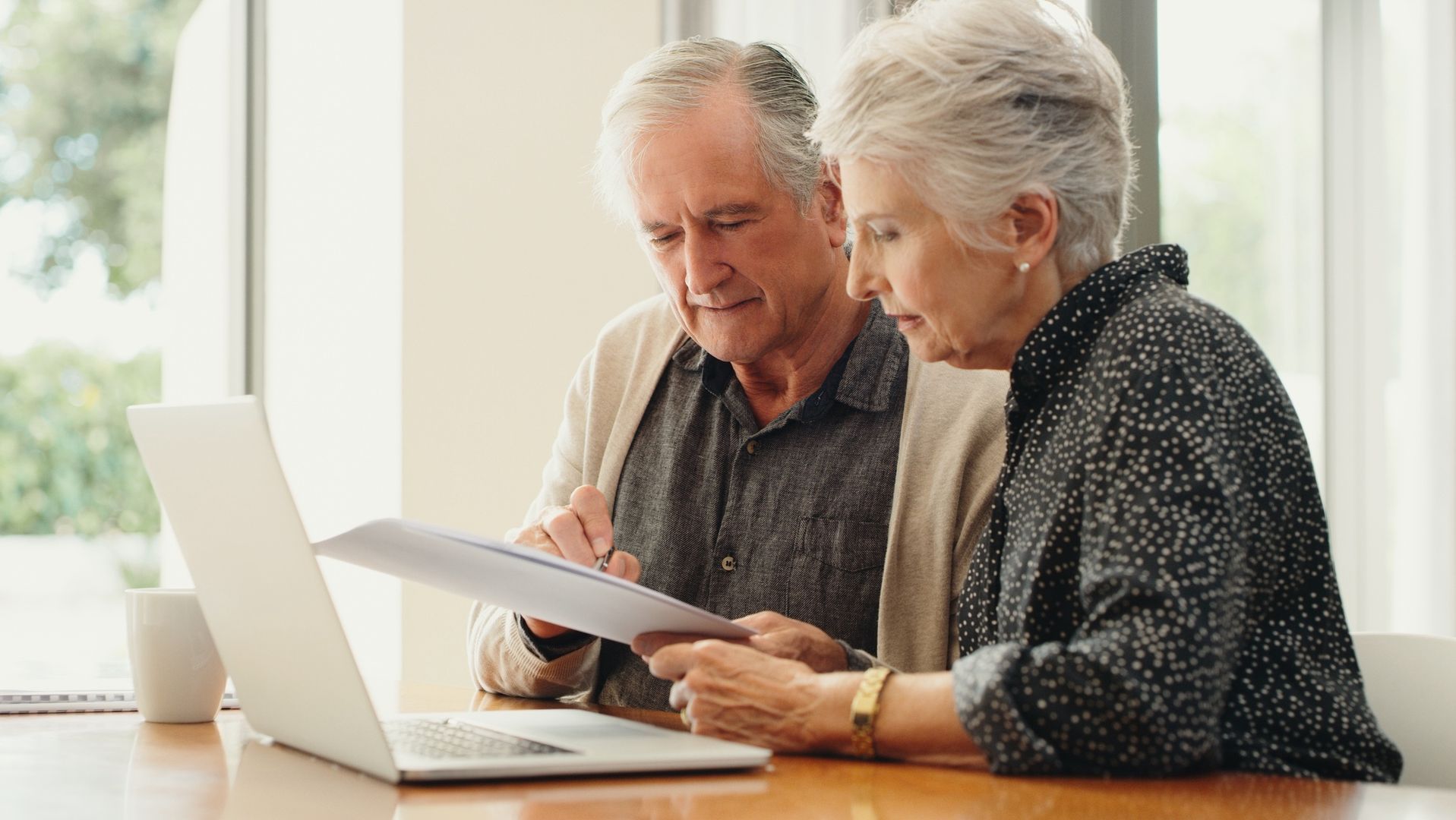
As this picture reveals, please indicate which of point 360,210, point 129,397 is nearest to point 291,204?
point 360,210

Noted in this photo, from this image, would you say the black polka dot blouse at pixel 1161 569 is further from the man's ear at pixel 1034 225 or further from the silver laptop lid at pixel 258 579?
the silver laptop lid at pixel 258 579

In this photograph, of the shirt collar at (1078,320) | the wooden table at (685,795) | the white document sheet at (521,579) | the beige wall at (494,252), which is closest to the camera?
the wooden table at (685,795)

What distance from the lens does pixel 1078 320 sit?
120cm

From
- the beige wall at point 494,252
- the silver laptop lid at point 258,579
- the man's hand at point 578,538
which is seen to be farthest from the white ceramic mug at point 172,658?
the beige wall at point 494,252

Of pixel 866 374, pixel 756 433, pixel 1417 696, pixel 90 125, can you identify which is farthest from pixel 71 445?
pixel 1417 696

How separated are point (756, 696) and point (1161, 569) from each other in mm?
345

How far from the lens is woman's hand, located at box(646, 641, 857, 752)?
1123 mm

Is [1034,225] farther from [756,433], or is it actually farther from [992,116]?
[756,433]

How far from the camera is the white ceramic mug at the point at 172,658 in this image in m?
1.40

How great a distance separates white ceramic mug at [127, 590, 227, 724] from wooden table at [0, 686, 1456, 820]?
0.23 meters

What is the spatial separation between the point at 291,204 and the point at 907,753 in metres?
2.64

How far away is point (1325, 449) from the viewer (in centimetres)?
308

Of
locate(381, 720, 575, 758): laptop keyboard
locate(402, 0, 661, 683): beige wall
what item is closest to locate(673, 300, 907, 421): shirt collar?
locate(381, 720, 575, 758): laptop keyboard

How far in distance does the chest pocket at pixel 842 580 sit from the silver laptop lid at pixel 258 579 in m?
0.69
